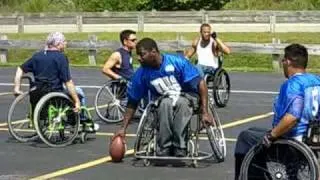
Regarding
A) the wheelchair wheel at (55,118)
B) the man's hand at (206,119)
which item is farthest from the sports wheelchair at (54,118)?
the man's hand at (206,119)

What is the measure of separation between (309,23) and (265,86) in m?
17.7

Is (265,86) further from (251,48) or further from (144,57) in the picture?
(144,57)

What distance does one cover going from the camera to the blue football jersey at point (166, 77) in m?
10.4

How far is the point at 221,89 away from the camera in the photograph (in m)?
16.8

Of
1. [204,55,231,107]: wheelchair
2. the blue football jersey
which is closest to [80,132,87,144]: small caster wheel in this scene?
the blue football jersey

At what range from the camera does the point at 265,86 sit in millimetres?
20859

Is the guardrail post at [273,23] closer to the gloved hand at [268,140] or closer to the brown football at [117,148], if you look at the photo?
the brown football at [117,148]

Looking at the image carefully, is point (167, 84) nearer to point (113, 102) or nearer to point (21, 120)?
point (21, 120)

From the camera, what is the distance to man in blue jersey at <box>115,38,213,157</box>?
1032 cm

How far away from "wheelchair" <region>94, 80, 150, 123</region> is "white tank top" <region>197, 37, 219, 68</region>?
7.48ft

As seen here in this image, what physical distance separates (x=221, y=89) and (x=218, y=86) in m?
0.30

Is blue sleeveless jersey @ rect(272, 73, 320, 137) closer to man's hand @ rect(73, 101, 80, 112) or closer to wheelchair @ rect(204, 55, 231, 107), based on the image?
man's hand @ rect(73, 101, 80, 112)

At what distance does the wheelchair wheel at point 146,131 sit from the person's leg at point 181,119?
0.99ft

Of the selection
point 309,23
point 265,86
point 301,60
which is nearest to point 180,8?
point 309,23
